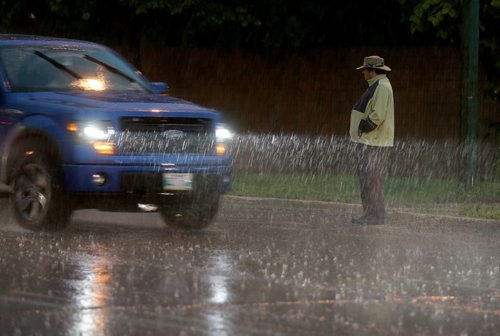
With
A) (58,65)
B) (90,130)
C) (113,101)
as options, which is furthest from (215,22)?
(90,130)

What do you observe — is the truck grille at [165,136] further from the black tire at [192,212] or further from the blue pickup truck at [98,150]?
the black tire at [192,212]

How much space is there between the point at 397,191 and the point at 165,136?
741cm

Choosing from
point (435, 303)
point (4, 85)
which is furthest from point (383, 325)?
point (4, 85)

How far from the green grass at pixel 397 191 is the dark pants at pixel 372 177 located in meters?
1.47

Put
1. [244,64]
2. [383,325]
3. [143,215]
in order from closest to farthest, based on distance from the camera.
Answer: [383,325] → [143,215] → [244,64]

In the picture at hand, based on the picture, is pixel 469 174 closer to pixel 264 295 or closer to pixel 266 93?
pixel 266 93

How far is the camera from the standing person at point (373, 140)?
15195 mm

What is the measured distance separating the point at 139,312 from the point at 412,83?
17.5 metres

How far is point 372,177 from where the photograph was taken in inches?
599

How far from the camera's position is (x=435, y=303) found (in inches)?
370

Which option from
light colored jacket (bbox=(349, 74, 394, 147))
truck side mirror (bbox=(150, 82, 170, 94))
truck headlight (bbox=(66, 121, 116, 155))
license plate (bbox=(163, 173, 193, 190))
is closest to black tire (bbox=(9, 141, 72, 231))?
truck headlight (bbox=(66, 121, 116, 155))

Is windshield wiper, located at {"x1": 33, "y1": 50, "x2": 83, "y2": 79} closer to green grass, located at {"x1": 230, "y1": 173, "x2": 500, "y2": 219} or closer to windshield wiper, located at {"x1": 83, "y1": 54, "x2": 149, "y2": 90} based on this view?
windshield wiper, located at {"x1": 83, "y1": 54, "x2": 149, "y2": 90}

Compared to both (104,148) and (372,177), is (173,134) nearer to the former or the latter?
(104,148)

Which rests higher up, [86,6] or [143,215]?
[86,6]
